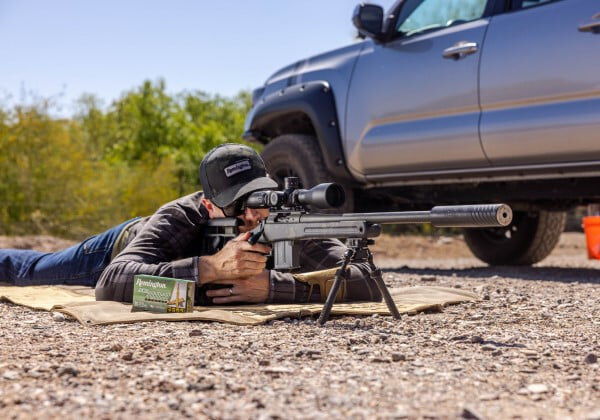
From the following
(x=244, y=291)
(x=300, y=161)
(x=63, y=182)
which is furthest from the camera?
(x=63, y=182)

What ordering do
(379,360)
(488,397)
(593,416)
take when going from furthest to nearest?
(379,360) → (488,397) → (593,416)

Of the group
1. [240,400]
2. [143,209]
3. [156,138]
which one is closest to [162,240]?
[240,400]

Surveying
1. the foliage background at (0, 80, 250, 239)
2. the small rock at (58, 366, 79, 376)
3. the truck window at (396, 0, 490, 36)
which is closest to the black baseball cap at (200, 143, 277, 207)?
the small rock at (58, 366, 79, 376)

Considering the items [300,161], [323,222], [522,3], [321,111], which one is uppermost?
[522,3]

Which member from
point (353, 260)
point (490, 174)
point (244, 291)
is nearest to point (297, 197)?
point (353, 260)

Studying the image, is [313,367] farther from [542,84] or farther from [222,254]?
[542,84]

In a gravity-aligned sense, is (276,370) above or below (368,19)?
below

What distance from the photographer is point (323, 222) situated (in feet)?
12.0

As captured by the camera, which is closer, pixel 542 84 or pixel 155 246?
pixel 155 246

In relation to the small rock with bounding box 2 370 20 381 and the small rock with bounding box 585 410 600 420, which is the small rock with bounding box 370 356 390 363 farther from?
the small rock with bounding box 2 370 20 381

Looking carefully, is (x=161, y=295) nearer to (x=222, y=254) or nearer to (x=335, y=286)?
(x=222, y=254)

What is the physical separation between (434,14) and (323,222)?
356cm

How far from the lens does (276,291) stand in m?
4.38

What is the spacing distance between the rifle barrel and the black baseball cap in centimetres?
88
